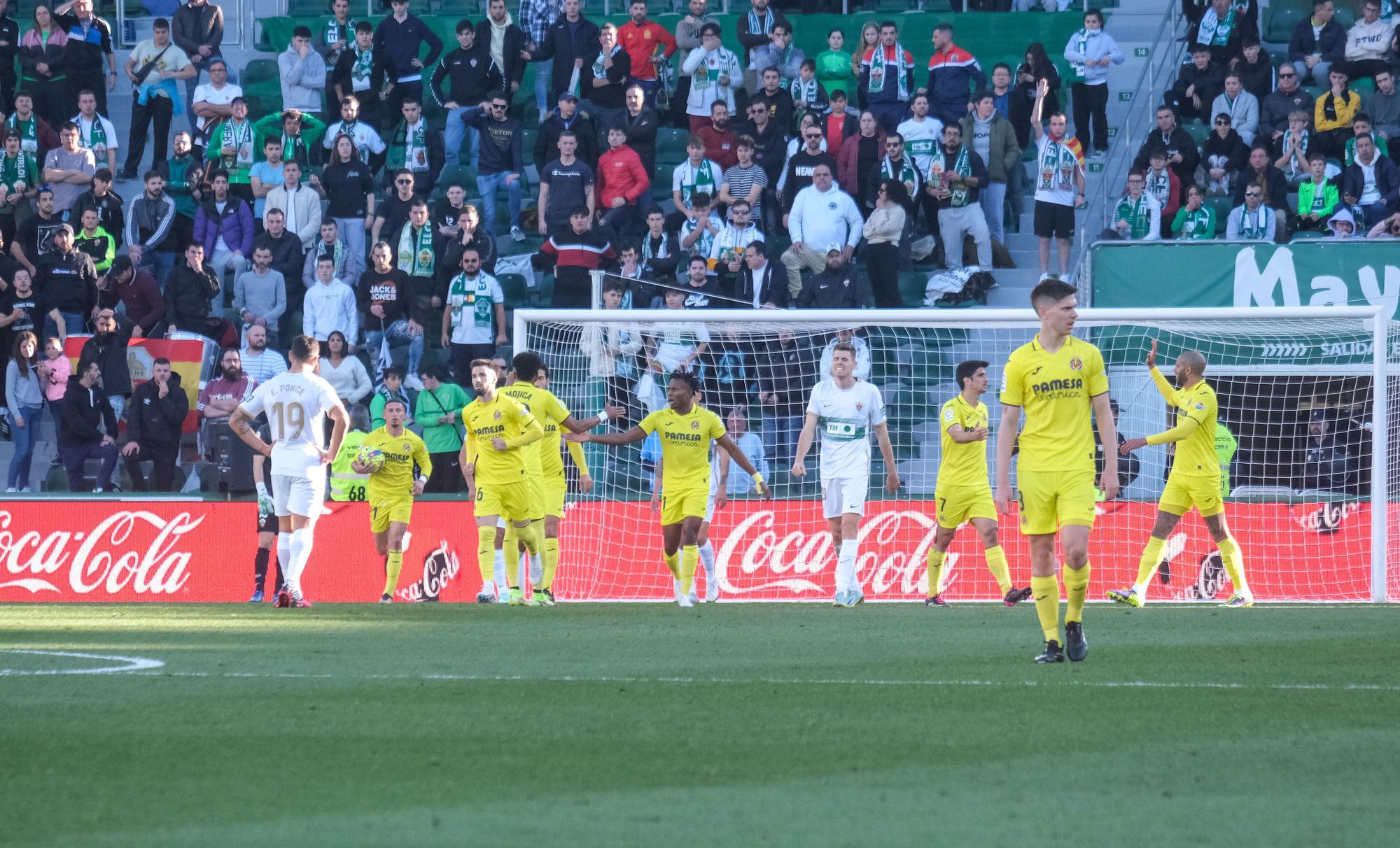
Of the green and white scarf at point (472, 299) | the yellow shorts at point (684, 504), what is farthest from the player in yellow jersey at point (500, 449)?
→ the green and white scarf at point (472, 299)

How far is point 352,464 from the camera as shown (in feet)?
53.2

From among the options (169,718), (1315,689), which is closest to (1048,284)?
(1315,689)

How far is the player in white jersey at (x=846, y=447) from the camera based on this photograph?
47.4 ft

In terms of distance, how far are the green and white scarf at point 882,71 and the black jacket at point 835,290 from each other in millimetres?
3213

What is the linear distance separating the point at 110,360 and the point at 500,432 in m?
7.03

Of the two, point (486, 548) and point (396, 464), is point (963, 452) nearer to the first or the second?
point (486, 548)

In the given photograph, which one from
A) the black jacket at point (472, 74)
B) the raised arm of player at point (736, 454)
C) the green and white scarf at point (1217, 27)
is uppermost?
the green and white scarf at point (1217, 27)

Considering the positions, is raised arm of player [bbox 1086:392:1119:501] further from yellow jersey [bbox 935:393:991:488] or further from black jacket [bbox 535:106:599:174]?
black jacket [bbox 535:106:599:174]

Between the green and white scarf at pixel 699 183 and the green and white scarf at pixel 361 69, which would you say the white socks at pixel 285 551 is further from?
the green and white scarf at pixel 361 69

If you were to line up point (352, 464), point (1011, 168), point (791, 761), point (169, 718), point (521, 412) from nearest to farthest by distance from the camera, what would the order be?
point (791, 761) < point (169, 718) < point (521, 412) < point (352, 464) < point (1011, 168)

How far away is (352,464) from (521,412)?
283 cm

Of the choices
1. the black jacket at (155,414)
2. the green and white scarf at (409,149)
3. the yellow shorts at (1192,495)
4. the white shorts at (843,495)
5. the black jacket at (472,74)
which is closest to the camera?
the yellow shorts at (1192,495)

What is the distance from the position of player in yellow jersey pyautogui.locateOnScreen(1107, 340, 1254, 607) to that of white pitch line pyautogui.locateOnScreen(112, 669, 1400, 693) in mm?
5891

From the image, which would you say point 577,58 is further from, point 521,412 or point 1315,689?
point 1315,689
